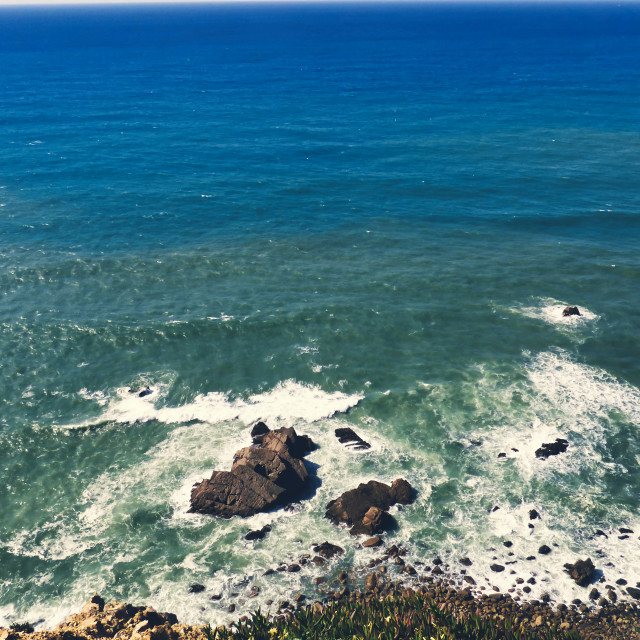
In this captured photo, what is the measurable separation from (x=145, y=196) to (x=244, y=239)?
97.6 feet

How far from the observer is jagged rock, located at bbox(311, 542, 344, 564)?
45916 mm

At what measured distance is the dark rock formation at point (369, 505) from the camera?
4781 centimetres

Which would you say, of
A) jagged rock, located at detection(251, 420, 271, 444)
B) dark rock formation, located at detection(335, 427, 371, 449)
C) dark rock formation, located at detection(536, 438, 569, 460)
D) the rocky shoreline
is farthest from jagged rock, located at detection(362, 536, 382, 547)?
dark rock formation, located at detection(536, 438, 569, 460)

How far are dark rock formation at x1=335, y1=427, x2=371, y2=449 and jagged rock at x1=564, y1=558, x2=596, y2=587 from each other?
20.1m

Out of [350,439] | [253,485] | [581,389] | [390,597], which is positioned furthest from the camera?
[581,389]

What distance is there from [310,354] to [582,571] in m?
37.0

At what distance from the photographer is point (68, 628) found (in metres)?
38.7

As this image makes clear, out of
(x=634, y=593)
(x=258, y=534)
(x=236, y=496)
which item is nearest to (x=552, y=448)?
(x=634, y=593)

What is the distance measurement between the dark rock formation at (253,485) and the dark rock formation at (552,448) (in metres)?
21.9

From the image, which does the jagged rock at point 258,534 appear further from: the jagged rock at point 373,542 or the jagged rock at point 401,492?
the jagged rock at point 401,492

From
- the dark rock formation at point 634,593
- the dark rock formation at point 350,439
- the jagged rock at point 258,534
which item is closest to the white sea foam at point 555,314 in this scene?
the dark rock formation at point 350,439

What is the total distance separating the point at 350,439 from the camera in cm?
5753

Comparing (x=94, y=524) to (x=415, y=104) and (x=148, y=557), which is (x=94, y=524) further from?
(x=415, y=104)

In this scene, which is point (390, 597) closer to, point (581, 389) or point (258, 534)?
point (258, 534)
